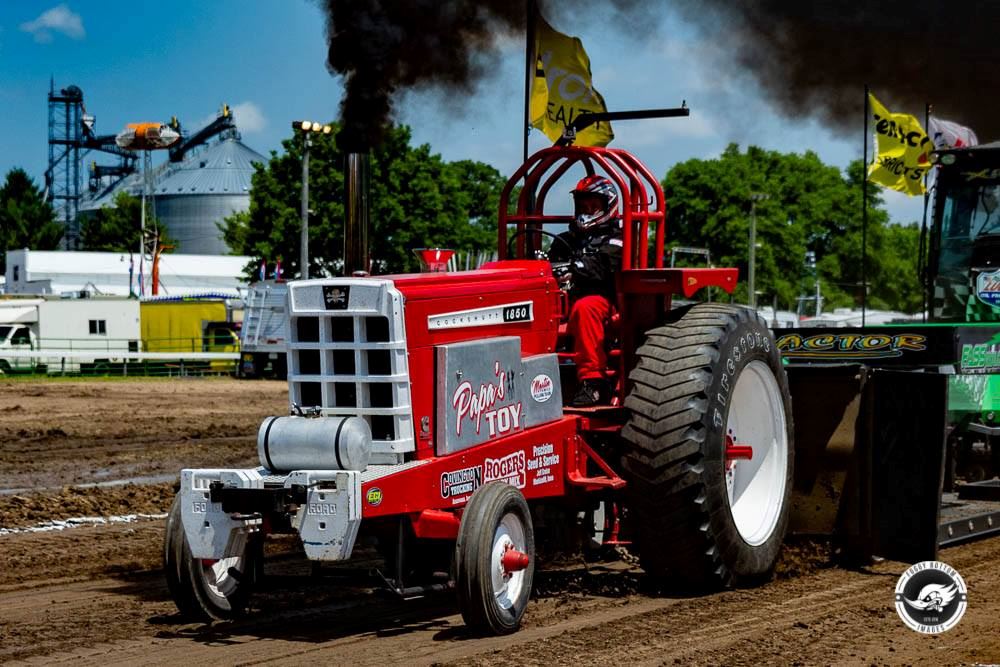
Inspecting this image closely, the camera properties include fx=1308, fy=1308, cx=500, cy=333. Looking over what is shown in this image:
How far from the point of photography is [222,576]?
20.9 feet

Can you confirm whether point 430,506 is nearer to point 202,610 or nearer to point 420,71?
point 202,610

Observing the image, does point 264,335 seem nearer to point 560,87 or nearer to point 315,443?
point 560,87

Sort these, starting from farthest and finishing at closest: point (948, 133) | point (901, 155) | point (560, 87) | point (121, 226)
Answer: point (121, 226)
point (901, 155)
point (948, 133)
point (560, 87)

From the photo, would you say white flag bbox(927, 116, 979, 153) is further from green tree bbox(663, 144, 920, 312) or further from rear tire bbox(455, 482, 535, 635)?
green tree bbox(663, 144, 920, 312)

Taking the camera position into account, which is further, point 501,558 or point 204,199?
point 204,199

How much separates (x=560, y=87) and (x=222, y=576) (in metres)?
6.76

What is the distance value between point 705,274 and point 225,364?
31289 mm

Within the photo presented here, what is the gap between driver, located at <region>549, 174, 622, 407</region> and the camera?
7.40 m

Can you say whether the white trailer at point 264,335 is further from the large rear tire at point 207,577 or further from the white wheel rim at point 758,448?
the large rear tire at point 207,577

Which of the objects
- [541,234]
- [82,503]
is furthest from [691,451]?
[82,503]

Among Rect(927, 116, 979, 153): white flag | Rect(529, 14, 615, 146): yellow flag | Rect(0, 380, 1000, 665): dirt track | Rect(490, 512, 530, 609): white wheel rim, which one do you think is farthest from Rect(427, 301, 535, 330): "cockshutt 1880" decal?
Rect(927, 116, 979, 153): white flag

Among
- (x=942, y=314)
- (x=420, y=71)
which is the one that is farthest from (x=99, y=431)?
(x=942, y=314)

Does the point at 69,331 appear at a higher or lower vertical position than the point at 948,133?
lower

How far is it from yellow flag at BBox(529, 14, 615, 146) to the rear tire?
19.5ft
